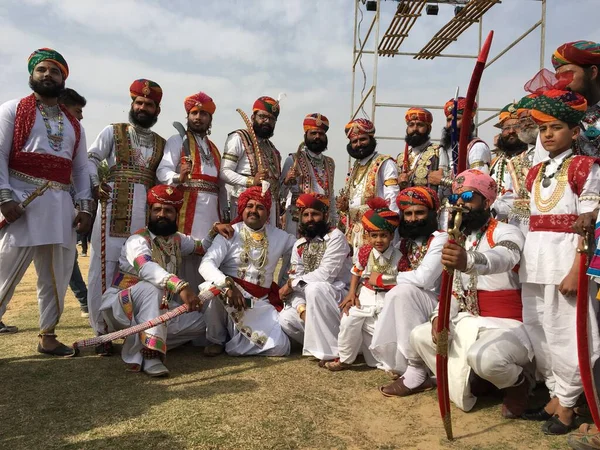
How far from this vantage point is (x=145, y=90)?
5.10 meters

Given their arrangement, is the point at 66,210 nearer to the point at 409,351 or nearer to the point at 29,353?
the point at 29,353

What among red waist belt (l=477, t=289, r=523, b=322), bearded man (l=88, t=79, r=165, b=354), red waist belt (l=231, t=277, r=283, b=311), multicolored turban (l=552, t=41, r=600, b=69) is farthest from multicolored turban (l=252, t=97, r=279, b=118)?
red waist belt (l=477, t=289, r=523, b=322)

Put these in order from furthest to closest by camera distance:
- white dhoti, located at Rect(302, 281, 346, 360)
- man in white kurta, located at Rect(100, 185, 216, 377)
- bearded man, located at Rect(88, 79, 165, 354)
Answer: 1. bearded man, located at Rect(88, 79, 165, 354)
2. white dhoti, located at Rect(302, 281, 346, 360)
3. man in white kurta, located at Rect(100, 185, 216, 377)

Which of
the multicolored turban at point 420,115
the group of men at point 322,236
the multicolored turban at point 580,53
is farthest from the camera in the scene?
the multicolored turban at point 420,115

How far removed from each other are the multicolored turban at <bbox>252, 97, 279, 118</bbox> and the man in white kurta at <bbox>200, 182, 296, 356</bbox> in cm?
126

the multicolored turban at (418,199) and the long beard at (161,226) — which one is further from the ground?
the multicolored turban at (418,199)

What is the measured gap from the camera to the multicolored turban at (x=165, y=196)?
4520 millimetres

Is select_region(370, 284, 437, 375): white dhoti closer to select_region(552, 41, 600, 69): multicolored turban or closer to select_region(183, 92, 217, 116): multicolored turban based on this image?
select_region(552, 41, 600, 69): multicolored turban

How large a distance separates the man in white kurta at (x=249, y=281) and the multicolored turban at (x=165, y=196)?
0.58 meters

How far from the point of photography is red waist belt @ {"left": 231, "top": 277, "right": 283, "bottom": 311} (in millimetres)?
4941

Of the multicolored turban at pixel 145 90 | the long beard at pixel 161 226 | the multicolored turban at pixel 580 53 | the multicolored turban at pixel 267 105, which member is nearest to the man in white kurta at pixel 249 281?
the long beard at pixel 161 226

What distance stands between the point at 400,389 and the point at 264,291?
186 centimetres

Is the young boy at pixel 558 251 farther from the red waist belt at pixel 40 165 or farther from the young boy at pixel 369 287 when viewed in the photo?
the red waist belt at pixel 40 165

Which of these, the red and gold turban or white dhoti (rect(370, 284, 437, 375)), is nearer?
white dhoti (rect(370, 284, 437, 375))
